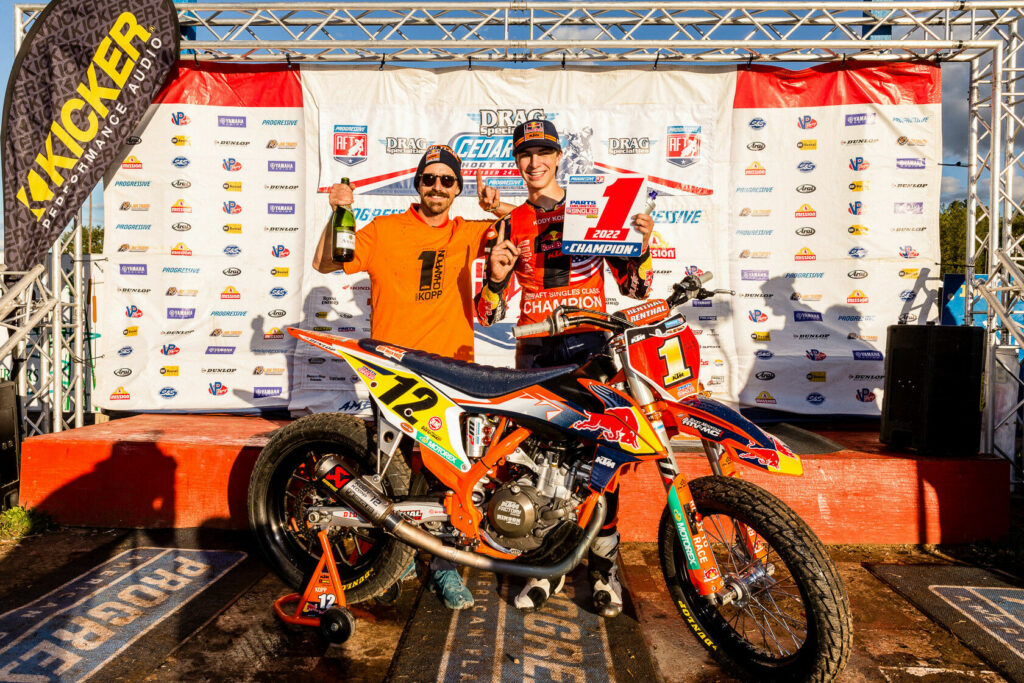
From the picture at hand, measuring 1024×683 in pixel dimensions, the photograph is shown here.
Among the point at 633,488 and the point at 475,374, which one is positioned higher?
the point at 475,374

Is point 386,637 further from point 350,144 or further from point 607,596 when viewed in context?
point 350,144

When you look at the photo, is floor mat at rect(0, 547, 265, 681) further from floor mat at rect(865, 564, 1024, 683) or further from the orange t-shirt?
floor mat at rect(865, 564, 1024, 683)

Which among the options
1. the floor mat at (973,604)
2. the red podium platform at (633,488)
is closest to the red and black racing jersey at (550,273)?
the red podium platform at (633,488)

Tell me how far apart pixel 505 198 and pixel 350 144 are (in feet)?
5.66

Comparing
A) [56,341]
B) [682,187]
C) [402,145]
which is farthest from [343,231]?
[682,187]

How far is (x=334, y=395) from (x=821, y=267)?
5209mm

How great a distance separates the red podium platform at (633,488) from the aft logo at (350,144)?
3.14 metres

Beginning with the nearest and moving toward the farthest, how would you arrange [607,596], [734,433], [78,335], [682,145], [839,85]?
[734,433] < [607,596] < [78,335] < [839,85] < [682,145]

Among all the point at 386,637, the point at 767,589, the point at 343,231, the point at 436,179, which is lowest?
the point at 386,637

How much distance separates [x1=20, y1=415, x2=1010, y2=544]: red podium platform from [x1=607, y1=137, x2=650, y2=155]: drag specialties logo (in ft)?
11.3

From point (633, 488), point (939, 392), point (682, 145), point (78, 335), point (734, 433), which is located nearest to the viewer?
point (734, 433)

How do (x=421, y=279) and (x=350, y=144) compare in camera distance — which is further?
(x=350, y=144)

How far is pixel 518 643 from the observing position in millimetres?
2791

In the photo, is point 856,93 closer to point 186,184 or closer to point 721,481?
point 721,481
